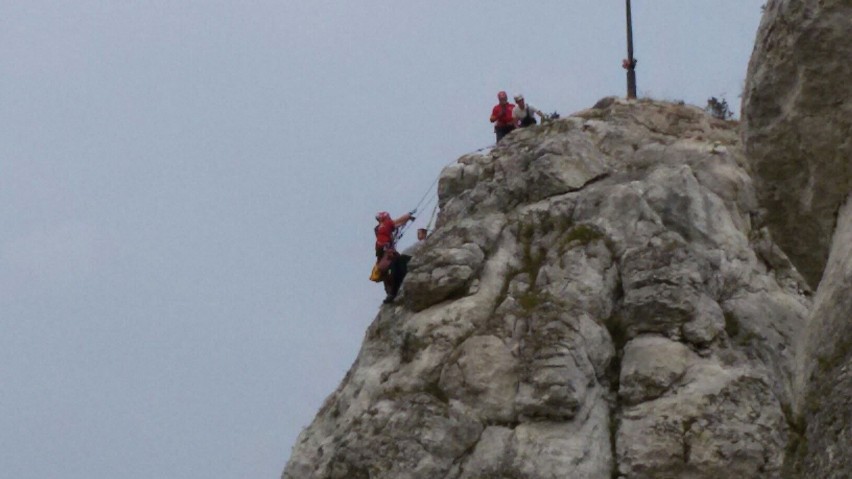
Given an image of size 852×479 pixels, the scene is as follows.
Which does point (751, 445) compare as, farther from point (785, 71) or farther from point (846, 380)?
point (846, 380)

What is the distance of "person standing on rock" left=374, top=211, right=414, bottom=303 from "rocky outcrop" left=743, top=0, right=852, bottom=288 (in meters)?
19.8

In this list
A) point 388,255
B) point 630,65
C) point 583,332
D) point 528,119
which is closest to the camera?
point 583,332

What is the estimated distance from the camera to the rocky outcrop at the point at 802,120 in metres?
9.60

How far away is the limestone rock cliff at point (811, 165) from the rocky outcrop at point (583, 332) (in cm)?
1230

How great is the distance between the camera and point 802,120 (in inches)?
393

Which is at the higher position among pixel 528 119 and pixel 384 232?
pixel 528 119

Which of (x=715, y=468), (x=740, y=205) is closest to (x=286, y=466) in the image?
(x=715, y=468)

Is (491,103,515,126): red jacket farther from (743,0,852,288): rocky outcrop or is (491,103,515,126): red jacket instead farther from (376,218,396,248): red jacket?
(743,0,852,288): rocky outcrop

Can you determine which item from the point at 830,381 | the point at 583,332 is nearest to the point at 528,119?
the point at 583,332

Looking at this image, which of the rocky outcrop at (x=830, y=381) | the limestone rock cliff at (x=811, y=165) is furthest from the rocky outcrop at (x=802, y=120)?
the rocky outcrop at (x=830, y=381)

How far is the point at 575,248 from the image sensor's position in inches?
1125

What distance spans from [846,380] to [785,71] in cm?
311

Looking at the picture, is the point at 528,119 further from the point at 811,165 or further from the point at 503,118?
the point at 811,165

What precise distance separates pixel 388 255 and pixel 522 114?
6.32 m
